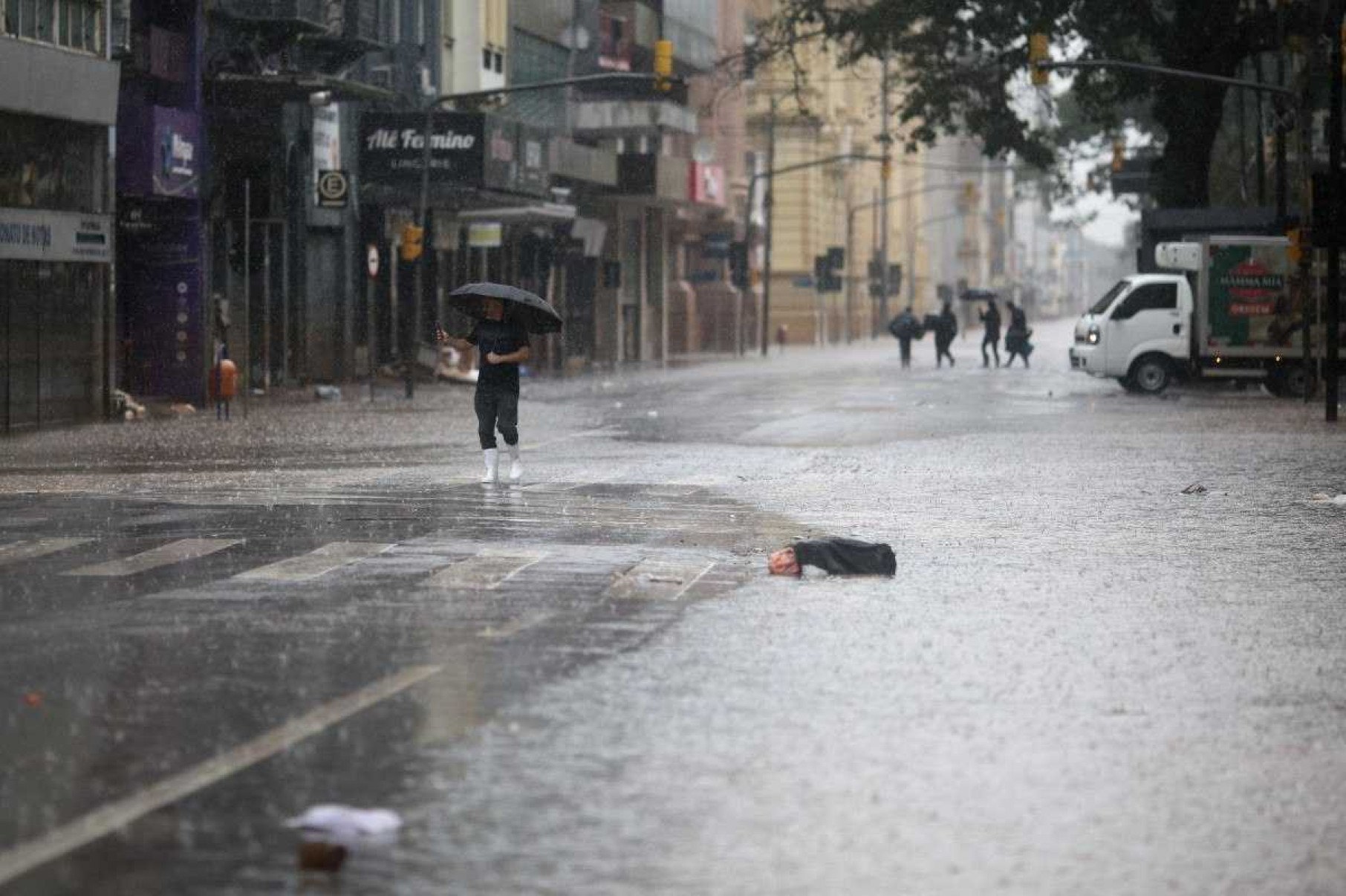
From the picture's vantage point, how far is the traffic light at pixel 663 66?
4062 cm

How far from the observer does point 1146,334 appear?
45.9 meters

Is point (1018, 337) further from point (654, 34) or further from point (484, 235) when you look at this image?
point (654, 34)

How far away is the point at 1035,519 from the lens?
1828 cm

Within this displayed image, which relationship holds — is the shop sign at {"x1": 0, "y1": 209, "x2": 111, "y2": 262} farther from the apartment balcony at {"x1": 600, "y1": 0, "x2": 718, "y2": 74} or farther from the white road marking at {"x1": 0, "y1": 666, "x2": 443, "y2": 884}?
the apartment balcony at {"x1": 600, "y1": 0, "x2": 718, "y2": 74}

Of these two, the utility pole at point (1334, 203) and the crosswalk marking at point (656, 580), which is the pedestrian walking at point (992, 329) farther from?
the crosswalk marking at point (656, 580)

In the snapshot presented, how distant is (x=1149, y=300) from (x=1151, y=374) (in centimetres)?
130

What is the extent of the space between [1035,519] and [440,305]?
4030 cm

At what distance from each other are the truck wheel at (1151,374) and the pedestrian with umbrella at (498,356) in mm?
24818

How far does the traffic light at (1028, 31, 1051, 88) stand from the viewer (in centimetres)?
4150

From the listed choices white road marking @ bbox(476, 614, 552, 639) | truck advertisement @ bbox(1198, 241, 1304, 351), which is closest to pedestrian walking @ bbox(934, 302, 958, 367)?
truck advertisement @ bbox(1198, 241, 1304, 351)

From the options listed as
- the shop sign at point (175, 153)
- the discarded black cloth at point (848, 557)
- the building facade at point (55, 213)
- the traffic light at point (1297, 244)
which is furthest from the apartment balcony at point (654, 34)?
the discarded black cloth at point (848, 557)

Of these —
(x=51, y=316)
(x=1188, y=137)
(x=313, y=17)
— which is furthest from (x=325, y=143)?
(x=1188, y=137)

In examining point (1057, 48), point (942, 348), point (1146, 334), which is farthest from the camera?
point (942, 348)

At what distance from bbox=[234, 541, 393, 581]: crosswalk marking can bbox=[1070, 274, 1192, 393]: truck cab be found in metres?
31.2
